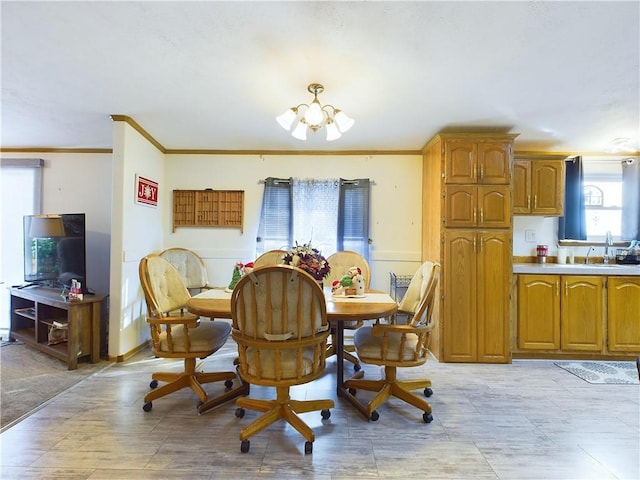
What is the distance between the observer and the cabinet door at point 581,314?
3279mm

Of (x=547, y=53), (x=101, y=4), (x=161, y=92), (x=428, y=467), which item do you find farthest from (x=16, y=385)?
(x=547, y=53)

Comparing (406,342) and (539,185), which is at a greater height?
(539,185)

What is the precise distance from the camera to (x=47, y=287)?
12.1ft

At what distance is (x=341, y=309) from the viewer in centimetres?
205

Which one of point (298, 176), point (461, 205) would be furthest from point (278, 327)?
point (298, 176)

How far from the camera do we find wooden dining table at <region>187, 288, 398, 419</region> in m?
1.94

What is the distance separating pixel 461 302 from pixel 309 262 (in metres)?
1.76

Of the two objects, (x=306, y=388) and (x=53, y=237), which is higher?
(x=53, y=237)

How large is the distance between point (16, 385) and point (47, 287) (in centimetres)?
141

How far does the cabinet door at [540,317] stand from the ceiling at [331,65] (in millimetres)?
1637

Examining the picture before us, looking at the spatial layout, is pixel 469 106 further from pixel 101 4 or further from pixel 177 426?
pixel 177 426

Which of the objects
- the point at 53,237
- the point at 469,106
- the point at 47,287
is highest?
the point at 469,106

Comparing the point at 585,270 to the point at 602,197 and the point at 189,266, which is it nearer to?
the point at 602,197

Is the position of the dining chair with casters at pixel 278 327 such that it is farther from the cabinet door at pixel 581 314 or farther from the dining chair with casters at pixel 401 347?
the cabinet door at pixel 581 314
